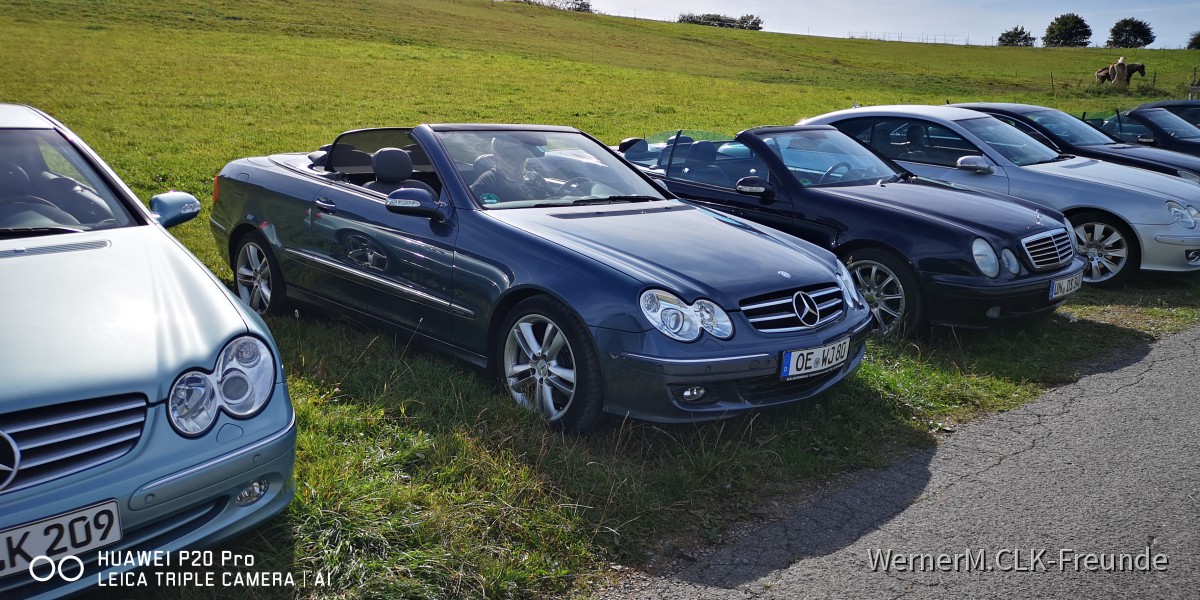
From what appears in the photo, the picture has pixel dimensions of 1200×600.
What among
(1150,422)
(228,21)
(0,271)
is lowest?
(1150,422)

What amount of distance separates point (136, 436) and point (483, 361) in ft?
6.55

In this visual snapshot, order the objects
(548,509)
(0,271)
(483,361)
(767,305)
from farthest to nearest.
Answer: (483,361) → (767,305) → (548,509) → (0,271)

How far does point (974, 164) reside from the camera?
7.82 meters

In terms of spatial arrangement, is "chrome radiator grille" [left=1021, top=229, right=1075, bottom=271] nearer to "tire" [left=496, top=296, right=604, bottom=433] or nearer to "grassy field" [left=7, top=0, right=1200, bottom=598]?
"grassy field" [left=7, top=0, right=1200, bottom=598]

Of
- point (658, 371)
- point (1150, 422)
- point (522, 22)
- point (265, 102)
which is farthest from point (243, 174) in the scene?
point (522, 22)

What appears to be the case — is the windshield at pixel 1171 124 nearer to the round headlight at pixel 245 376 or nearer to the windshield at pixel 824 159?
the windshield at pixel 824 159

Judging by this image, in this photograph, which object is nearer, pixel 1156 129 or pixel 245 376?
pixel 245 376

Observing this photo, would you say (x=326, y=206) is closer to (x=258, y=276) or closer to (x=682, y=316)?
(x=258, y=276)

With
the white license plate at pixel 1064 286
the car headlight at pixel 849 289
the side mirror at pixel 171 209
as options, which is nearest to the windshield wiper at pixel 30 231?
the side mirror at pixel 171 209

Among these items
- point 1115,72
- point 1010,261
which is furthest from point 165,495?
point 1115,72

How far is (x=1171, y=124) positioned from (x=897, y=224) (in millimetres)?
8935

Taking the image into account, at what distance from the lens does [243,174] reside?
605 centimetres

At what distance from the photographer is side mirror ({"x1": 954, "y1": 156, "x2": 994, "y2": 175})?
7.83m

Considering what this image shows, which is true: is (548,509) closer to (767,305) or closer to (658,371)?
(658,371)
